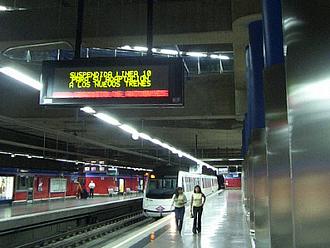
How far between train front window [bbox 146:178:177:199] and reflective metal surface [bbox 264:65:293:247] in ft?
60.4

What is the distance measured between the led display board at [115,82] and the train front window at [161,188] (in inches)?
688

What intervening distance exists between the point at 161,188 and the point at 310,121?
2161cm

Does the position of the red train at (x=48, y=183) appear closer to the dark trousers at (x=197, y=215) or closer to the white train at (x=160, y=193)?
the white train at (x=160, y=193)

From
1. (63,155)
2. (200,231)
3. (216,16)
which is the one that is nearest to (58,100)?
(216,16)

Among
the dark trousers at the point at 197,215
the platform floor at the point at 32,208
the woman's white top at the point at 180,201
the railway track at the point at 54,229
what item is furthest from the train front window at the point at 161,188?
the dark trousers at the point at 197,215

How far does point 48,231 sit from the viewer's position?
19672 mm

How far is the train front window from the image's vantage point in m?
23.0

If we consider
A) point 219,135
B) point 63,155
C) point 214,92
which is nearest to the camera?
point 214,92

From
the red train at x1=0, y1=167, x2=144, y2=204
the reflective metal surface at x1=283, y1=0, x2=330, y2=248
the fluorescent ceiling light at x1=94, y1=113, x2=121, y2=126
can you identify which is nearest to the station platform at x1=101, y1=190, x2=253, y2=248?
the fluorescent ceiling light at x1=94, y1=113, x2=121, y2=126

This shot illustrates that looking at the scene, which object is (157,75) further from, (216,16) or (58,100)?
(216,16)

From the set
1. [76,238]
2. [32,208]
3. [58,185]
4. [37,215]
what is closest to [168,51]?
[76,238]

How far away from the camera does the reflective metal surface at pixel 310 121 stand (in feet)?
6.17

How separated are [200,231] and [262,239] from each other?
5754mm

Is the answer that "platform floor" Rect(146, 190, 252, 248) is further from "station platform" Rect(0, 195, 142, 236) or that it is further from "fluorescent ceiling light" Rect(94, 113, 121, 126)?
"station platform" Rect(0, 195, 142, 236)
